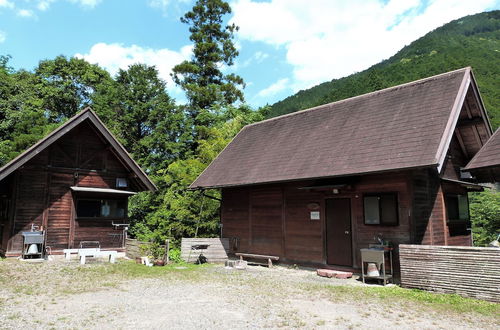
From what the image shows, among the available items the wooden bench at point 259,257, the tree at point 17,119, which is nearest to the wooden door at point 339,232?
the wooden bench at point 259,257

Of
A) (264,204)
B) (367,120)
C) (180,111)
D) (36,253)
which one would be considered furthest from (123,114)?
(367,120)

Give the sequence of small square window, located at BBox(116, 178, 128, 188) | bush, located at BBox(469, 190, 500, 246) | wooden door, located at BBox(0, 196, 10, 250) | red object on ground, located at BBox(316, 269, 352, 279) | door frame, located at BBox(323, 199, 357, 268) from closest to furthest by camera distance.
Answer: red object on ground, located at BBox(316, 269, 352, 279) < door frame, located at BBox(323, 199, 357, 268) < wooden door, located at BBox(0, 196, 10, 250) < small square window, located at BBox(116, 178, 128, 188) < bush, located at BBox(469, 190, 500, 246)

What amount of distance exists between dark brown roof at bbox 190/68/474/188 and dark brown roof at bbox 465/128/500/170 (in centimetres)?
98

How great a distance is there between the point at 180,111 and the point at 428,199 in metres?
22.7

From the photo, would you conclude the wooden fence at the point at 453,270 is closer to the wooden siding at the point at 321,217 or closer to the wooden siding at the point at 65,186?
the wooden siding at the point at 321,217

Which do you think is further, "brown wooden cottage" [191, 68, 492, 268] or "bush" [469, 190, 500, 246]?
"bush" [469, 190, 500, 246]

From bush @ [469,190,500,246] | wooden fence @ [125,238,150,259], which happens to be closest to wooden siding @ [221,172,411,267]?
wooden fence @ [125,238,150,259]

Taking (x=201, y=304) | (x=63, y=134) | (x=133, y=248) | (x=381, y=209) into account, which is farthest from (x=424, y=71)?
(x=201, y=304)

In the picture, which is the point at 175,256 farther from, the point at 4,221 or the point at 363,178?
the point at 363,178

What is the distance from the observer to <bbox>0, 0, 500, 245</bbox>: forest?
1955 centimetres

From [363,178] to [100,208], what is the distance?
11.1 metres

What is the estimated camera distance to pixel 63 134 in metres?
14.5

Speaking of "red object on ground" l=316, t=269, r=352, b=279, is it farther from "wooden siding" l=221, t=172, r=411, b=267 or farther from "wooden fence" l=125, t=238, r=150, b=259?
"wooden fence" l=125, t=238, r=150, b=259

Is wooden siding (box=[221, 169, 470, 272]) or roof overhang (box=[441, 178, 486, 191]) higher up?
roof overhang (box=[441, 178, 486, 191])
